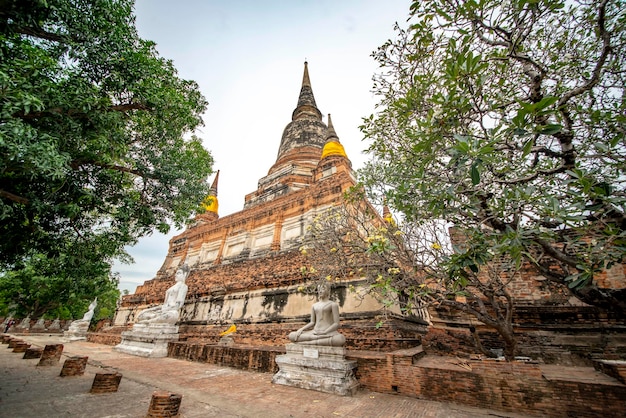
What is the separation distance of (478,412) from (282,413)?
279 centimetres

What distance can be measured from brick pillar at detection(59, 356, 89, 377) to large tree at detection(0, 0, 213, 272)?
5.78 ft

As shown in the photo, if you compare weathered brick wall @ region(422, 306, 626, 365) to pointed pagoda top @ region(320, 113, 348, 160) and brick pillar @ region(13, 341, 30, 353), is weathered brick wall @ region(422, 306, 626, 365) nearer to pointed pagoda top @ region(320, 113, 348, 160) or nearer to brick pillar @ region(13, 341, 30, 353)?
pointed pagoda top @ region(320, 113, 348, 160)

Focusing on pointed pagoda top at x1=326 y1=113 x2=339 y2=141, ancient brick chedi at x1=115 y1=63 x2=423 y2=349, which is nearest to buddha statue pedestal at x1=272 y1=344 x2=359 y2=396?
ancient brick chedi at x1=115 y1=63 x2=423 y2=349

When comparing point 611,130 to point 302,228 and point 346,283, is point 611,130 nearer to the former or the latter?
point 346,283

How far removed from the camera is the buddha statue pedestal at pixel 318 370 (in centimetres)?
488

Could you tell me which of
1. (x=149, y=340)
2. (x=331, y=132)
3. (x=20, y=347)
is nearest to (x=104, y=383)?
(x=149, y=340)

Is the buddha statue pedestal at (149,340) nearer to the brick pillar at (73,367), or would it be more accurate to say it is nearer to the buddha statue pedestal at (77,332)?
the brick pillar at (73,367)

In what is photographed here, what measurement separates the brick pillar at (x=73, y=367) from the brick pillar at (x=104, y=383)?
62.3 inches

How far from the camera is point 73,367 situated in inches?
207

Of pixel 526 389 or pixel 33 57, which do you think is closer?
pixel 33 57

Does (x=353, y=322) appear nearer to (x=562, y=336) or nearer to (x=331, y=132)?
(x=562, y=336)

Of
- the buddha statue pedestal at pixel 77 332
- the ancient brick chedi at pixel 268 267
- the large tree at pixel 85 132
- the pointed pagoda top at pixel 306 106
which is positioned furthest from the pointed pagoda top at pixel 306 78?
the buddha statue pedestal at pixel 77 332

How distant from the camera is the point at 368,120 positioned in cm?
607

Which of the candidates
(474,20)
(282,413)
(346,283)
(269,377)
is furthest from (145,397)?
(474,20)
